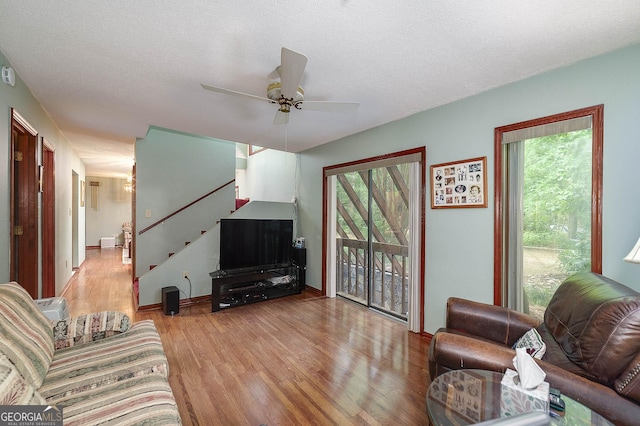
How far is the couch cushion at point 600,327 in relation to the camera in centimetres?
131

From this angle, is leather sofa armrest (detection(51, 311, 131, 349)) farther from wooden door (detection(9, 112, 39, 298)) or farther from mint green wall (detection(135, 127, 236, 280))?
mint green wall (detection(135, 127, 236, 280))

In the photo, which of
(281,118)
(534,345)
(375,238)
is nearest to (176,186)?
(281,118)

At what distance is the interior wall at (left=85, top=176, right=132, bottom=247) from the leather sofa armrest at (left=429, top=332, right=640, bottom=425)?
37.5 feet

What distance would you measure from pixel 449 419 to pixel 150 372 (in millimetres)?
1582

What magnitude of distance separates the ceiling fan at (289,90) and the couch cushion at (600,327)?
6.63 feet

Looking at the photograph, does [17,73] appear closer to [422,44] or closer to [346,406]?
[422,44]

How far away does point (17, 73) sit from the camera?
2309mm

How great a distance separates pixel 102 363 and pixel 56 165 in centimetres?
364

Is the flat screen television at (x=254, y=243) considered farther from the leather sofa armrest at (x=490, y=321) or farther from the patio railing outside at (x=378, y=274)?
the leather sofa armrest at (x=490, y=321)

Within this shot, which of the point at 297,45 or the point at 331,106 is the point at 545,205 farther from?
the point at 297,45

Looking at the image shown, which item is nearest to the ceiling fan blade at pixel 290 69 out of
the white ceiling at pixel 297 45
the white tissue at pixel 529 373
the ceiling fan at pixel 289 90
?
the ceiling fan at pixel 289 90

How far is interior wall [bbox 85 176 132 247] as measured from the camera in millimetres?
9695

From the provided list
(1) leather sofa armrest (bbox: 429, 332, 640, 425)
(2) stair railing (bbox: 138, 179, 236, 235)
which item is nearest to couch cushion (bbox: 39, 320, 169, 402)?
(1) leather sofa armrest (bbox: 429, 332, 640, 425)

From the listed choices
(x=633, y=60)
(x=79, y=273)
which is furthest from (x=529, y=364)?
(x=79, y=273)
